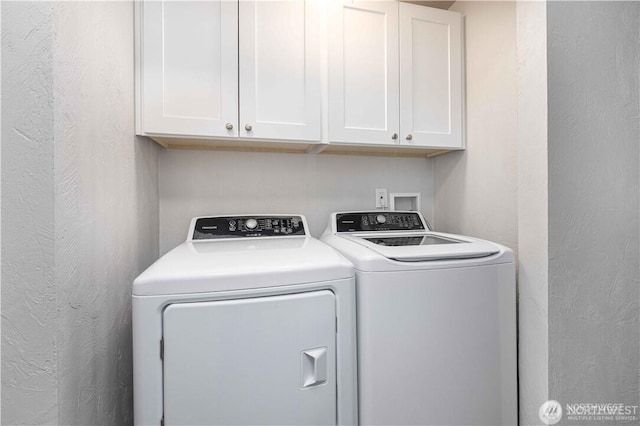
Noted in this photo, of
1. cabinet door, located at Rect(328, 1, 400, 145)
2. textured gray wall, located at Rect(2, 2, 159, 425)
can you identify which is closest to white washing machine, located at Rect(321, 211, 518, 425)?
cabinet door, located at Rect(328, 1, 400, 145)

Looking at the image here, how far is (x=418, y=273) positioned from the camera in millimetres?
1017

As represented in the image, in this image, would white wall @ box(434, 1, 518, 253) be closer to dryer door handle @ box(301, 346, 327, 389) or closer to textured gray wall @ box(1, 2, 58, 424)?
dryer door handle @ box(301, 346, 327, 389)

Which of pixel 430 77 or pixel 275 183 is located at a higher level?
pixel 430 77

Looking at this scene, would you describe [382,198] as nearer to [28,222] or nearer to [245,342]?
[245,342]

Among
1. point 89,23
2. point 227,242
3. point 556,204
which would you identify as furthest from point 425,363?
point 89,23

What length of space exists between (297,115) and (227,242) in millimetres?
723

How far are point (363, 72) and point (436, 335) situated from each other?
127 cm

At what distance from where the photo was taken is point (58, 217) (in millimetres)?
682

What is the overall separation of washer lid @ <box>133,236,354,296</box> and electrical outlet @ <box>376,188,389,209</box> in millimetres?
871

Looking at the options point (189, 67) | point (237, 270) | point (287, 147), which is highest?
point (189, 67)

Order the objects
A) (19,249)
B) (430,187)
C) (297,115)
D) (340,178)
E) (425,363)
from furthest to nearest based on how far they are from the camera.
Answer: (430,187)
(340,178)
(297,115)
(425,363)
(19,249)

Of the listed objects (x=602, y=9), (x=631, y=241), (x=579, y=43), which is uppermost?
(x=602, y=9)

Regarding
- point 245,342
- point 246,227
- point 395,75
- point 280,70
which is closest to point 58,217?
point 245,342

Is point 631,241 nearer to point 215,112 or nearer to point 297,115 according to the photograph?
point 297,115
